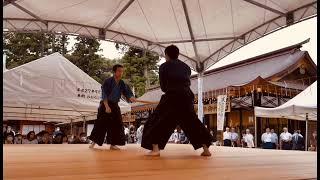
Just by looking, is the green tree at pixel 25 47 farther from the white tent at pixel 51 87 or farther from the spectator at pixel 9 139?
the white tent at pixel 51 87

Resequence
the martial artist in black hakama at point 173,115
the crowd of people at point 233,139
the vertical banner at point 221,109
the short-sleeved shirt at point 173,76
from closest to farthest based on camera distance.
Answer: the martial artist in black hakama at point 173,115 → the short-sleeved shirt at point 173,76 → the crowd of people at point 233,139 → the vertical banner at point 221,109

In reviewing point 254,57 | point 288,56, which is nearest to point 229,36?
point 288,56

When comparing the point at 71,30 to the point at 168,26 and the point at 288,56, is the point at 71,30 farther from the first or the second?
the point at 288,56

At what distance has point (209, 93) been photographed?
16172 mm

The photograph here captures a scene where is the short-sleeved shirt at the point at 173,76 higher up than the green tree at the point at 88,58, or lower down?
lower down

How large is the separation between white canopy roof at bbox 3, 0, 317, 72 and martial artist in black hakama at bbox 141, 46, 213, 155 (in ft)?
14.3

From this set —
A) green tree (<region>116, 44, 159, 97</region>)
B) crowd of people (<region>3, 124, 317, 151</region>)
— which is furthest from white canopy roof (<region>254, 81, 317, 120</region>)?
green tree (<region>116, 44, 159, 97</region>)

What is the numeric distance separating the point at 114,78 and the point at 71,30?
4635 millimetres

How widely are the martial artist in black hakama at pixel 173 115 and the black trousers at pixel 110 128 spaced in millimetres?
1362

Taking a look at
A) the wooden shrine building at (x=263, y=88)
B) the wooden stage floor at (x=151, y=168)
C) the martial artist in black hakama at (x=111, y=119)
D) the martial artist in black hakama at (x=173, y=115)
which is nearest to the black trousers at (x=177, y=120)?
the martial artist in black hakama at (x=173, y=115)

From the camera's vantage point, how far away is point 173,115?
3.54m

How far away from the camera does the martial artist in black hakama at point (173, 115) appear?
3.48 metres

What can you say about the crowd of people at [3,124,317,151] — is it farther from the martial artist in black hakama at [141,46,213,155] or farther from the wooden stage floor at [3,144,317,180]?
the wooden stage floor at [3,144,317,180]

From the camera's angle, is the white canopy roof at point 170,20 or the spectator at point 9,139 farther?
the spectator at point 9,139
